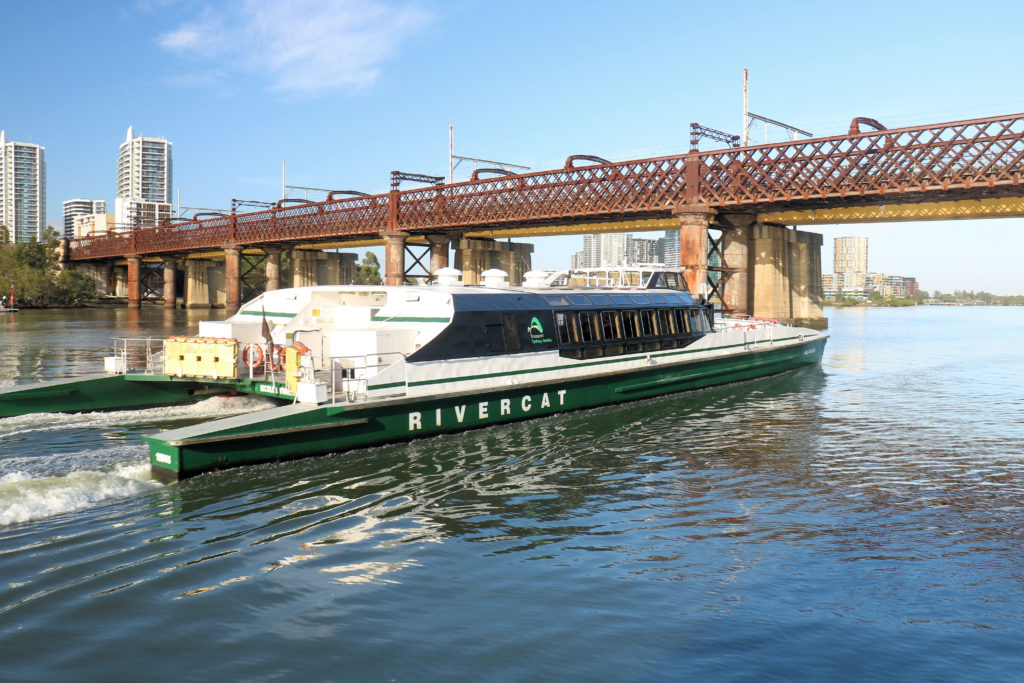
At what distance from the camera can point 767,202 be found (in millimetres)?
42438

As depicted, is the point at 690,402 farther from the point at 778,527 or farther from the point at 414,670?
the point at 414,670

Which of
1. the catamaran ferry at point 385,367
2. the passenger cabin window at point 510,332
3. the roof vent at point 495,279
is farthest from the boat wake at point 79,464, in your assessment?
the roof vent at point 495,279

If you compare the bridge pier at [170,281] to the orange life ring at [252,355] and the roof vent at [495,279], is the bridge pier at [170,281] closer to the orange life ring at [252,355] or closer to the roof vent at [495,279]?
the roof vent at [495,279]

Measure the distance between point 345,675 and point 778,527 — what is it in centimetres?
629

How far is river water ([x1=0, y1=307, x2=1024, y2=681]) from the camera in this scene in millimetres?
6434

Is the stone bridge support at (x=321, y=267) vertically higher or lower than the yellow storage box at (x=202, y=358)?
higher

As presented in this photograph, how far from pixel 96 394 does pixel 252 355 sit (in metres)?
3.88

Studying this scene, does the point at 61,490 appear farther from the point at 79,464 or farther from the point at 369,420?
the point at 369,420

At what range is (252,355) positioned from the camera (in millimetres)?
15273

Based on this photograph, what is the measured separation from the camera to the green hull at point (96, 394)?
15305mm

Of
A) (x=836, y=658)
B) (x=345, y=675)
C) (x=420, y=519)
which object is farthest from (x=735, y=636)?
(x=420, y=519)

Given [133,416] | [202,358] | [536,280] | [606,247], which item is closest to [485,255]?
[606,247]

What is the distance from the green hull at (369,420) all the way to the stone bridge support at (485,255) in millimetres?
45879

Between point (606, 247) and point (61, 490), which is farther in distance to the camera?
point (606, 247)
